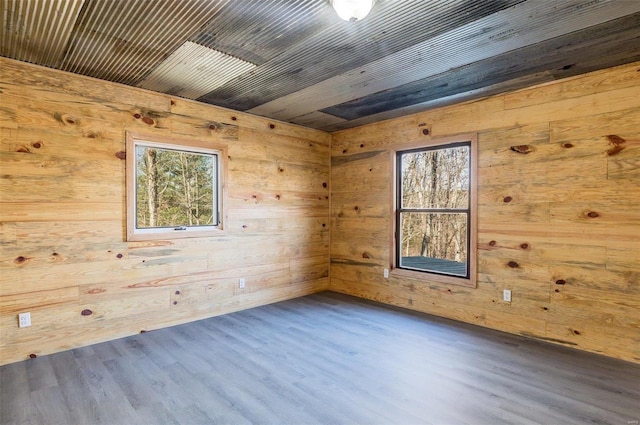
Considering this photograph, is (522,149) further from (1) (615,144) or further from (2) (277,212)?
(2) (277,212)

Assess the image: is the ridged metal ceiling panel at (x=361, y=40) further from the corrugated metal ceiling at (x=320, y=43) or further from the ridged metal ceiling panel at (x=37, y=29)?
the ridged metal ceiling panel at (x=37, y=29)

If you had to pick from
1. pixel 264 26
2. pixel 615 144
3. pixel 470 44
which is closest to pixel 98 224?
pixel 264 26

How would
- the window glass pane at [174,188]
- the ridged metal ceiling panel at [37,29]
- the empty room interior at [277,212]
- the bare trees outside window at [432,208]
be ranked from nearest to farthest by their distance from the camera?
the ridged metal ceiling panel at [37,29] < the empty room interior at [277,212] < the window glass pane at [174,188] < the bare trees outside window at [432,208]

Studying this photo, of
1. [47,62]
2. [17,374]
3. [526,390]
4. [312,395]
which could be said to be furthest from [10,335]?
[526,390]

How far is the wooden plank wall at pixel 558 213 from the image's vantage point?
107 inches

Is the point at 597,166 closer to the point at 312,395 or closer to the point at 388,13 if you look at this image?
the point at 388,13

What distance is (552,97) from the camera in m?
3.07

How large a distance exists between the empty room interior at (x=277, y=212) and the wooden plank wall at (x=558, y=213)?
0.02 m

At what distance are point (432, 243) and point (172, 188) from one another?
3273 millimetres

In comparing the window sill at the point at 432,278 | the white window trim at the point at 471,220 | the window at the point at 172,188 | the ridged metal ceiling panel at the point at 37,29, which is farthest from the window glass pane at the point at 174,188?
the window sill at the point at 432,278

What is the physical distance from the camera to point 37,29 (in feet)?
7.29

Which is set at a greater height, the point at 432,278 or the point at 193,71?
the point at 193,71

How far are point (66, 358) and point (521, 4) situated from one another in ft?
13.5

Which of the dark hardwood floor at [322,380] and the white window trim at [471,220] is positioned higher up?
the white window trim at [471,220]
